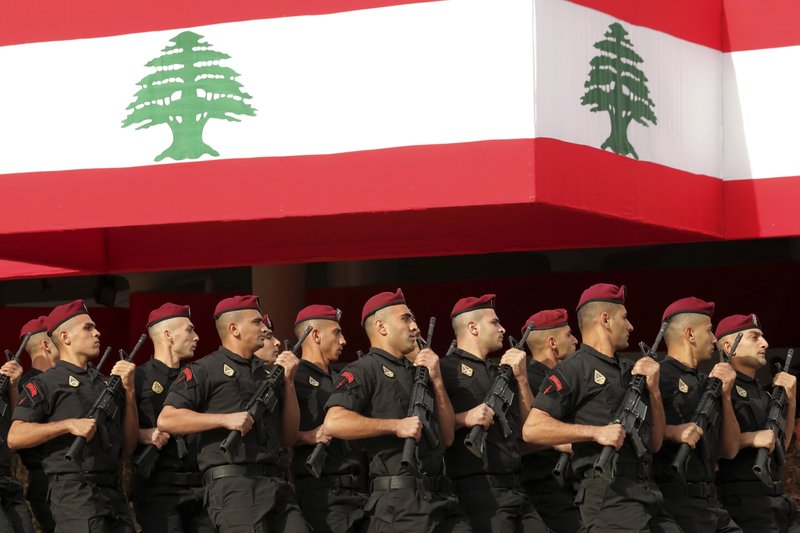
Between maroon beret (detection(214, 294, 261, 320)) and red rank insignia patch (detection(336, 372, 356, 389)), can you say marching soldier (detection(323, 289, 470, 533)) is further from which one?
maroon beret (detection(214, 294, 261, 320))

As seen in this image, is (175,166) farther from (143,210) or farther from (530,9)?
(530,9)

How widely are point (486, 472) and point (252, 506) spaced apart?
1266mm

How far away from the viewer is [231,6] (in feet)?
33.9

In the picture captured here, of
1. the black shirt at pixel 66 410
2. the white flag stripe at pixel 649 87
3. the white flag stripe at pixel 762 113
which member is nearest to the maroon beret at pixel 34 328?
the black shirt at pixel 66 410

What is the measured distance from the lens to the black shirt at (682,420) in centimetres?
855

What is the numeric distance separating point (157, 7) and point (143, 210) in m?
1.34

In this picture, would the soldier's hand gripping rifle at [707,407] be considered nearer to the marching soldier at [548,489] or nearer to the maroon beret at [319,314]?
the marching soldier at [548,489]

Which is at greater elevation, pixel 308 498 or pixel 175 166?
pixel 175 166

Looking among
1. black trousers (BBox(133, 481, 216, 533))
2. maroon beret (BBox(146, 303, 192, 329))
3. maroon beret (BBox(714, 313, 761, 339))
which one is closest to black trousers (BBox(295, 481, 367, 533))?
black trousers (BBox(133, 481, 216, 533))

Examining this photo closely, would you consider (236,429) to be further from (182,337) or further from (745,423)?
(745,423)

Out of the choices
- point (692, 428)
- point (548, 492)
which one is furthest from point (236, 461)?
point (692, 428)

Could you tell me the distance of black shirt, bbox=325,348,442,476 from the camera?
8.19 m

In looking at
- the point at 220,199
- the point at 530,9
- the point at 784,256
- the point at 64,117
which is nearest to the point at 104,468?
the point at 220,199

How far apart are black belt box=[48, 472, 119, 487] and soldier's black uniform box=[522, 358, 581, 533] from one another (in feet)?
7.82
